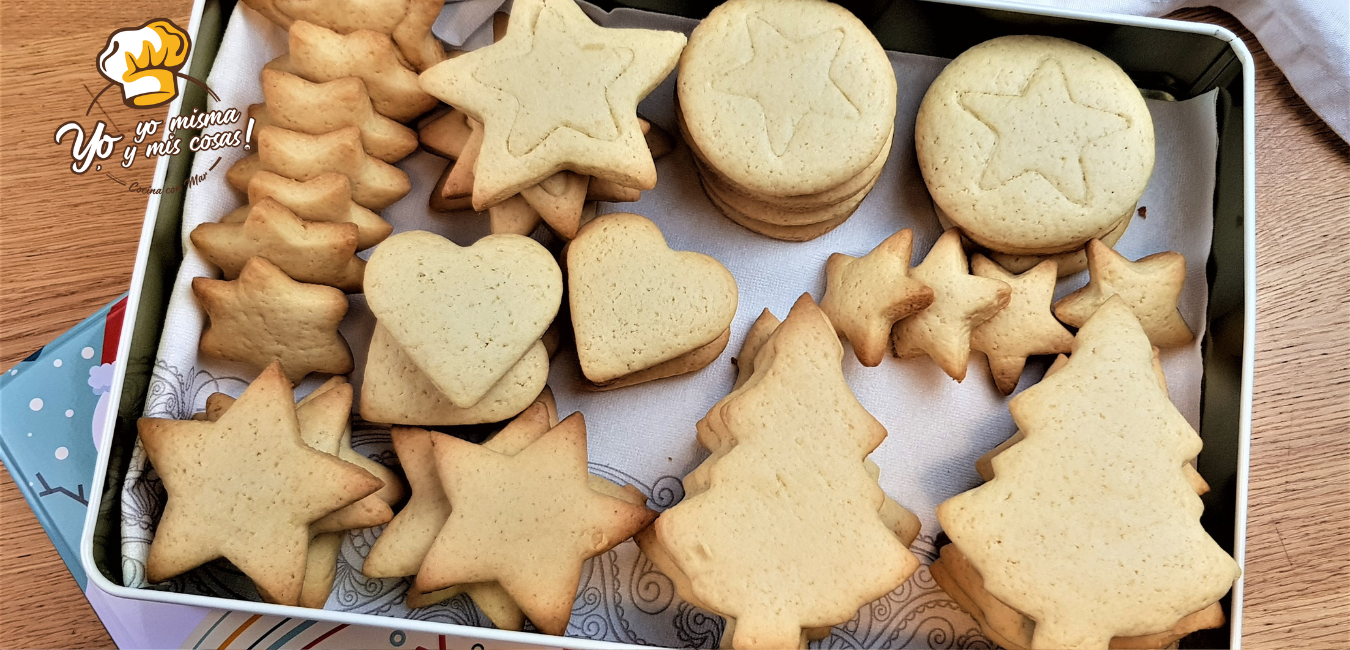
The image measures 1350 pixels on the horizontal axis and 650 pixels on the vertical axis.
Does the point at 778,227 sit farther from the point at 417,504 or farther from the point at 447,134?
the point at 417,504

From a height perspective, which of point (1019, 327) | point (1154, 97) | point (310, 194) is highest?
point (1154, 97)

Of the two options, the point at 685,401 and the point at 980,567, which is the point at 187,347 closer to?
the point at 685,401

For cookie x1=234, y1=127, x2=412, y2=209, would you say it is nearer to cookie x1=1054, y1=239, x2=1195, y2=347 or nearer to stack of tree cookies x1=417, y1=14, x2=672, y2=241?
stack of tree cookies x1=417, y1=14, x2=672, y2=241

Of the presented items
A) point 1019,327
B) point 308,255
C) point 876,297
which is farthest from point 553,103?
point 1019,327

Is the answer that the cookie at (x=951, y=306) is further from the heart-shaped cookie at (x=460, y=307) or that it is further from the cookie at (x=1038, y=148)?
A: the heart-shaped cookie at (x=460, y=307)

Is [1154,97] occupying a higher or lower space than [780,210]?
higher
